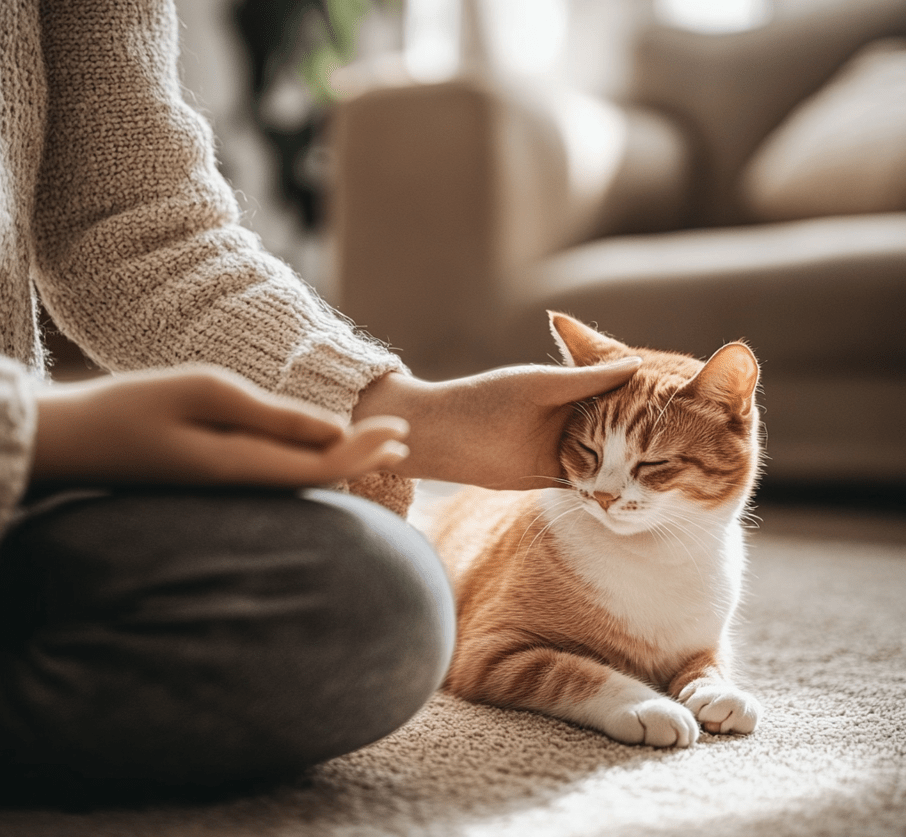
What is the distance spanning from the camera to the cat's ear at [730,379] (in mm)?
884

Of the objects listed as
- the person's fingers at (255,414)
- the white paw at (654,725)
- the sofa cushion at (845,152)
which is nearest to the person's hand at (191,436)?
the person's fingers at (255,414)

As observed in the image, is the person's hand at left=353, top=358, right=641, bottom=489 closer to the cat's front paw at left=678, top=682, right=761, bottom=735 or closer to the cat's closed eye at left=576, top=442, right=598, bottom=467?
the cat's closed eye at left=576, top=442, right=598, bottom=467

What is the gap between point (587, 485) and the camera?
910mm

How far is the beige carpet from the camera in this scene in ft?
1.83

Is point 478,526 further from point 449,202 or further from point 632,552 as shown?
point 449,202

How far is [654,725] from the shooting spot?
74 centimetres

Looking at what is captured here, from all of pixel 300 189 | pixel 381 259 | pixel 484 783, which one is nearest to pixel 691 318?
pixel 381 259

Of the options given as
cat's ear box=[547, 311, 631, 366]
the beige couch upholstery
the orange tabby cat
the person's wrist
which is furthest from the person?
the beige couch upholstery

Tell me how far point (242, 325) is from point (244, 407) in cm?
Answer: 29

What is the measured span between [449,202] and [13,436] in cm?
161

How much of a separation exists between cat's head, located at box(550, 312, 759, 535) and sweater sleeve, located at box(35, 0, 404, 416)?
0.25m

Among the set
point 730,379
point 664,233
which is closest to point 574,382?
point 730,379

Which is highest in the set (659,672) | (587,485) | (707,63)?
(707,63)

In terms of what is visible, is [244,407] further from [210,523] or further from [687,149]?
[687,149]
